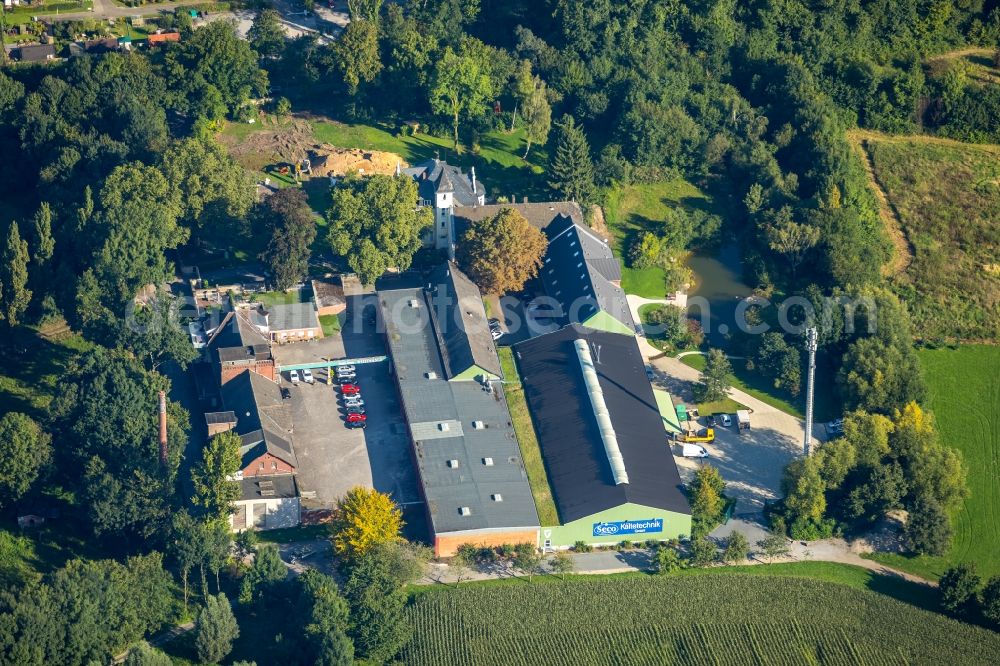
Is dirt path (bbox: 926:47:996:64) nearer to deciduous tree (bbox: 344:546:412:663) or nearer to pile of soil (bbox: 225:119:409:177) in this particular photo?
pile of soil (bbox: 225:119:409:177)

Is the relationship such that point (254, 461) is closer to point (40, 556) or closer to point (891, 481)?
point (40, 556)

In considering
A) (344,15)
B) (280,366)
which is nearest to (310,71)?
(344,15)

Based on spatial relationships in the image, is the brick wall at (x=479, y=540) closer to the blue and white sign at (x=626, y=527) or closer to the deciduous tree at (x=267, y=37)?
the blue and white sign at (x=626, y=527)

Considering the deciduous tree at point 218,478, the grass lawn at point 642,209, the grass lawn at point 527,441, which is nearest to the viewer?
the deciduous tree at point 218,478

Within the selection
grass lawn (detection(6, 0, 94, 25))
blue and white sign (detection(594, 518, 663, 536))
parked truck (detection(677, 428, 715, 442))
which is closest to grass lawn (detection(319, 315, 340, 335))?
parked truck (detection(677, 428, 715, 442))

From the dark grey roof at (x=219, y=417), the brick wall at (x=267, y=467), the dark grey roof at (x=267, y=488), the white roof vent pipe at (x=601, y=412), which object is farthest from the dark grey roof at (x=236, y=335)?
the white roof vent pipe at (x=601, y=412)

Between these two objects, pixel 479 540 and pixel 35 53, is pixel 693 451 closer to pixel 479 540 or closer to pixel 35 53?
pixel 479 540
